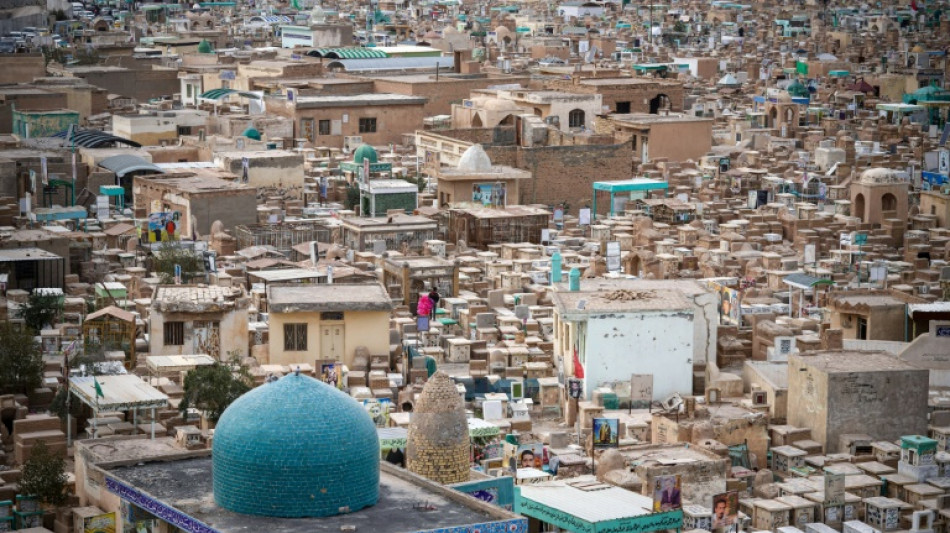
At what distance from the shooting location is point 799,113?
52375 mm

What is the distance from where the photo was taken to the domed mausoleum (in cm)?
1766

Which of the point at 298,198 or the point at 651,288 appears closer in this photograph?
the point at 651,288

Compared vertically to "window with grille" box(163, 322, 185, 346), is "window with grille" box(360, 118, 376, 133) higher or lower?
higher

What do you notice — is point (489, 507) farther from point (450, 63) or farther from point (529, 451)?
point (450, 63)

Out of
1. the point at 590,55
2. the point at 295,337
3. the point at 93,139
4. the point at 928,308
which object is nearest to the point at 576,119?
the point at 93,139

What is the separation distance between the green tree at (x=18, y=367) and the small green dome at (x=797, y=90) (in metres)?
34.3

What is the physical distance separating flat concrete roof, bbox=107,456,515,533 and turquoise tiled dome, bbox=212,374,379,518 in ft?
0.38

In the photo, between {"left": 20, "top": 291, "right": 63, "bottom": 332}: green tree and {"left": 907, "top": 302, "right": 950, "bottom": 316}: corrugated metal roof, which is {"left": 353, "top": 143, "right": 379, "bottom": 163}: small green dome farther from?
{"left": 907, "top": 302, "right": 950, "bottom": 316}: corrugated metal roof

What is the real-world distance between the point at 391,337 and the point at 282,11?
62.7m

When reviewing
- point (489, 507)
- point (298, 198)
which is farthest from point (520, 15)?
point (489, 507)

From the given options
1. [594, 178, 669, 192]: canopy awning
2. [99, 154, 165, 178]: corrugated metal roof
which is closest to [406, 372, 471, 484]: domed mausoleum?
[99, 154, 165, 178]: corrugated metal roof

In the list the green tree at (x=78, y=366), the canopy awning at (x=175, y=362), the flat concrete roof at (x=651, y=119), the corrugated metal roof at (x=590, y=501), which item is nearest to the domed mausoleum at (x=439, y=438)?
the corrugated metal roof at (x=590, y=501)

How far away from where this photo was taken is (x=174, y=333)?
25656 millimetres

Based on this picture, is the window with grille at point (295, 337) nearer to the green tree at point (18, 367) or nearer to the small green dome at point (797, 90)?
the green tree at point (18, 367)
